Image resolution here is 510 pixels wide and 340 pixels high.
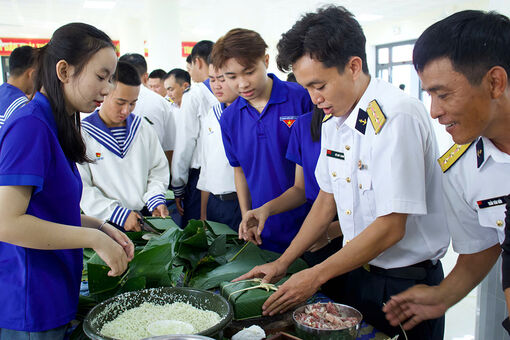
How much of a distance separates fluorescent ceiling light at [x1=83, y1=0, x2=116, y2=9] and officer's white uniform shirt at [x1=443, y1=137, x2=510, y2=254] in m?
10.1

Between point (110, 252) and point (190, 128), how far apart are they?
2.26m

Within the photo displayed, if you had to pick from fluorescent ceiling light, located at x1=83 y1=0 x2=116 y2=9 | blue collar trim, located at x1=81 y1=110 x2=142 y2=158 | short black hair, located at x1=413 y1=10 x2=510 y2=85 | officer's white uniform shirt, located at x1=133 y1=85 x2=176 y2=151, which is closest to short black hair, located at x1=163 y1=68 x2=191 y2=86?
officer's white uniform shirt, located at x1=133 y1=85 x2=176 y2=151

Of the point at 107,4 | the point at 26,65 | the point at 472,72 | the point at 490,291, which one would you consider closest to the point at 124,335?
the point at 472,72

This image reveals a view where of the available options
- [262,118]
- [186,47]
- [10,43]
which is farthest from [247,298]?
[186,47]

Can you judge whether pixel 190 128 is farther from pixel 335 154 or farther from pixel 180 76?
pixel 180 76

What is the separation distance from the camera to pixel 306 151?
7.16 feet

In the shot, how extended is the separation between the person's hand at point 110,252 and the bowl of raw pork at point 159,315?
0.44 ft

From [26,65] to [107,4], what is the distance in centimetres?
714

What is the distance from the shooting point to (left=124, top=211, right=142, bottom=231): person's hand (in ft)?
7.65

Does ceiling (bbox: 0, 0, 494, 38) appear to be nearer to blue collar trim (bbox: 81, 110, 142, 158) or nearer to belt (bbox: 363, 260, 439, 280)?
blue collar trim (bbox: 81, 110, 142, 158)

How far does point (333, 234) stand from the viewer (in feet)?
7.06

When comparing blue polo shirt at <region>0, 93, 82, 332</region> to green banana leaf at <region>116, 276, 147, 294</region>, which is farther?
green banana leaf at <region>116, 276, 147, 294</region>

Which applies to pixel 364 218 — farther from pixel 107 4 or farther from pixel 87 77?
pixel 107 4

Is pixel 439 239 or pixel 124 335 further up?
pixel 439 239
